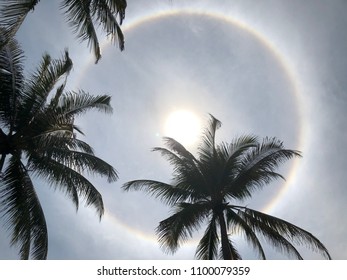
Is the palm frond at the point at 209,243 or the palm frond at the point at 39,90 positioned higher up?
the palm frond at the point at 39,90

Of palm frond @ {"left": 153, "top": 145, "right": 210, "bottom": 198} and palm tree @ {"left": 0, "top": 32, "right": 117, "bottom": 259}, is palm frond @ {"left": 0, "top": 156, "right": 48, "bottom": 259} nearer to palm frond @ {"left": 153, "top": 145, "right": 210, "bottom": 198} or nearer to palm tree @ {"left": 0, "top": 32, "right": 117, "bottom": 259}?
palm tree @ {"left": 0, "top": 32, "right": 117, "bottom": 259}

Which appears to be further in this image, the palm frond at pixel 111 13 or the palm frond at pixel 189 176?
the palm frond at pixel 189 176

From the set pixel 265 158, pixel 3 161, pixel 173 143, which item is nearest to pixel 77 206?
pixel 3 161

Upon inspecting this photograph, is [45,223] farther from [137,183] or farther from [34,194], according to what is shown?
[137,183]

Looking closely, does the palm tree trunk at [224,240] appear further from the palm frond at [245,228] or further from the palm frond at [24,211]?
the palm frond at [24,211]

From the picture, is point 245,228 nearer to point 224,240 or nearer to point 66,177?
point 224,240

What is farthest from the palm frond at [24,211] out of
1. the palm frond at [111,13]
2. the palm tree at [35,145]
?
the palm frond at [111,13]

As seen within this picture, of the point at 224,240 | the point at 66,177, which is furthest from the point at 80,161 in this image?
the point at 224,240

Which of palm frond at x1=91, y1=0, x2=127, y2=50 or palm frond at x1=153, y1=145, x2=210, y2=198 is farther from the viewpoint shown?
palm frond at x1=153, y1=145, x2=210, y2=198

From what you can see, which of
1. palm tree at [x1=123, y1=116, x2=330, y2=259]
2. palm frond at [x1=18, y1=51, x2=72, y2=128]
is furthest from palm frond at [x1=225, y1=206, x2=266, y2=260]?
palm frond at [x1=18, y1=51, x2=72, y2=128]
